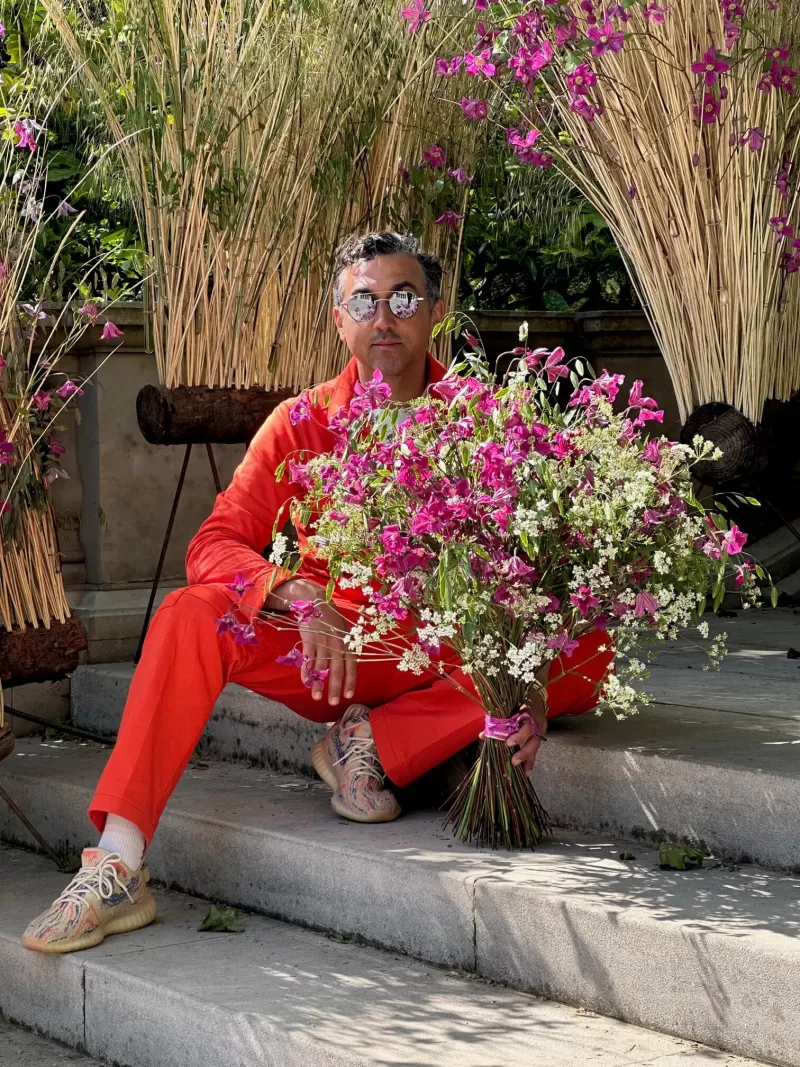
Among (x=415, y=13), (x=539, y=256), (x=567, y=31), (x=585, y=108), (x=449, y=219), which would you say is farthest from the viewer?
(x=539, y=256)

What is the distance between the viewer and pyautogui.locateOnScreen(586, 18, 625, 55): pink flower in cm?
279

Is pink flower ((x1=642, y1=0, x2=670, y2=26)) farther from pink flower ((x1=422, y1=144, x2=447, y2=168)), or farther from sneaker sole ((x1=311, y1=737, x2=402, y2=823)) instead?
sneaker sole ((x1=311, y1=737, x2=402, y2=823))

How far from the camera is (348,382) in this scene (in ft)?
9.86

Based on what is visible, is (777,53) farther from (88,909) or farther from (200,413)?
(88,909)

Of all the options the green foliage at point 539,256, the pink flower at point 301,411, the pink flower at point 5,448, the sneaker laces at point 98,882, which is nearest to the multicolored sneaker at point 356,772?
the sneaker laces at point 98,882

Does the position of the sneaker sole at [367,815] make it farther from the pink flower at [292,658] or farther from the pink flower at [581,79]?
the pink flower at [581,79]

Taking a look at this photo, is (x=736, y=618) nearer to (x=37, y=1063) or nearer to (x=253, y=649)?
(x=253, y=649)

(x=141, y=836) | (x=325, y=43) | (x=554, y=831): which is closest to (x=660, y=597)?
(x=554, y=831)

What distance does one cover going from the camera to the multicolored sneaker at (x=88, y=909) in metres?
2.42

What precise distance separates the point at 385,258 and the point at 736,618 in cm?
182

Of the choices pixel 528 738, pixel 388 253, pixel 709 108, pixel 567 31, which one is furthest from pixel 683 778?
pixel 567 31

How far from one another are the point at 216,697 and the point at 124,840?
0.95 feet

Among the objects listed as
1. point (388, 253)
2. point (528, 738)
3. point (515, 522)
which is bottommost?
point (528, 738)

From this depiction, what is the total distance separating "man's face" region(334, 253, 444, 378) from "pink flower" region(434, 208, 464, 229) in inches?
28.1
